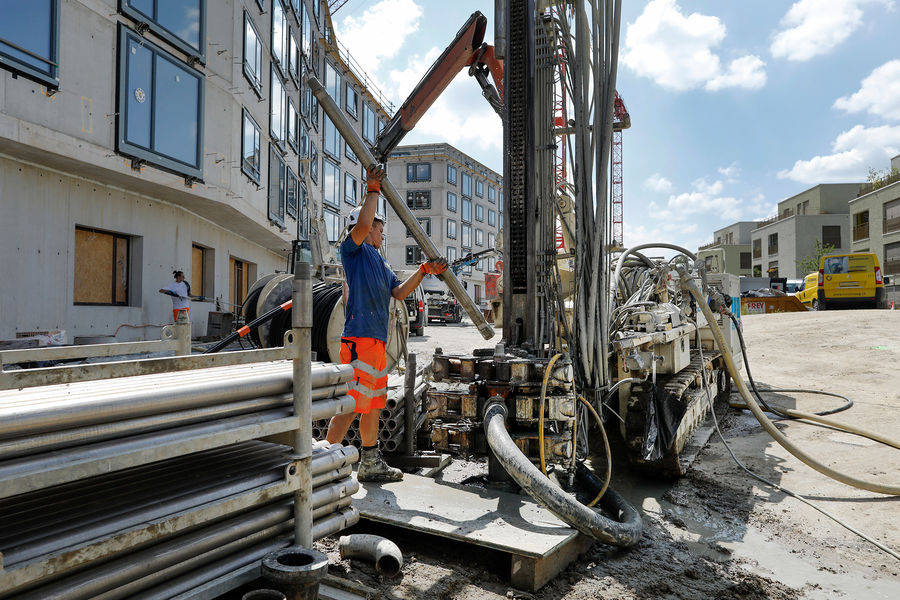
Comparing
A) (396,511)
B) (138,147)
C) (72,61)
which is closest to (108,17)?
(72,61)

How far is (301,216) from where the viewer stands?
22.1m

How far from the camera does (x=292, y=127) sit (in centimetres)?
2039

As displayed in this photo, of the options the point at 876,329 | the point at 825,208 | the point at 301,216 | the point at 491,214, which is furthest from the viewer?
the point at 491,214

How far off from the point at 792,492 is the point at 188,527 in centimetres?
465

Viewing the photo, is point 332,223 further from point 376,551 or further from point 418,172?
point 376,551

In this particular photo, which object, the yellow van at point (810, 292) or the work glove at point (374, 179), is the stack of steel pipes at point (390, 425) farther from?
the yellow van at point (810, 292)

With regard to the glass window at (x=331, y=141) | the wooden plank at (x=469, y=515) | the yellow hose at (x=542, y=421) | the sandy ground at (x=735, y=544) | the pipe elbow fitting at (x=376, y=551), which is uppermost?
the glass window at (x=331, y=141)

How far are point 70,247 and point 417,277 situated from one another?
9.17m

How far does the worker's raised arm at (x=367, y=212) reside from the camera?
3.90 metres

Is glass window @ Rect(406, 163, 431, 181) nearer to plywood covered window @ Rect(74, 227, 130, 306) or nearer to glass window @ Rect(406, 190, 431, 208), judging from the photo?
glass window @ Rect(406, 190, 431, 208)

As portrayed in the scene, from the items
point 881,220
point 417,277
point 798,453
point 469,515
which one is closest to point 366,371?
point 417,277

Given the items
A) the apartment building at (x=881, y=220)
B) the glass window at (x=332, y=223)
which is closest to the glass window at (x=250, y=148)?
the glass window at (x=332, y=223)

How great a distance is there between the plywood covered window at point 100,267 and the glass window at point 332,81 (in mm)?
17650

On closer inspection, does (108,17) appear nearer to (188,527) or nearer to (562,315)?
(562,315)
